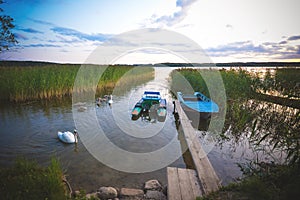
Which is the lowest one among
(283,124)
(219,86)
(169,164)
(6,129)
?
(169,164)

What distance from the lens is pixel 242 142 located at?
6.58 metres

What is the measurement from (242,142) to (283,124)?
158 cm

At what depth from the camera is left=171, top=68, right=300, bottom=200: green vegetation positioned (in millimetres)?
2694

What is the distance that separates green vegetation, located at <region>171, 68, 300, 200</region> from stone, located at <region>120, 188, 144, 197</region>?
1.67 metres

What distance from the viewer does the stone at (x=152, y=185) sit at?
4090 millimetres

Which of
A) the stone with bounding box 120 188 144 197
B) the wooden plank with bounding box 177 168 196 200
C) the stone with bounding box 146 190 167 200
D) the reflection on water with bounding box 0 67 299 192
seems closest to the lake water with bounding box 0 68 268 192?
the reflection on water with bounding box 0 67 299 192

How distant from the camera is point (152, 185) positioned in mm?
4176

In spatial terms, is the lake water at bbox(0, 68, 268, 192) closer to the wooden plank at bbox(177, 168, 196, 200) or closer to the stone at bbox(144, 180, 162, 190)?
the stone at bbox(144, 180, 162, 190)

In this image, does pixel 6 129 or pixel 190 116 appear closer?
pixel 6 129

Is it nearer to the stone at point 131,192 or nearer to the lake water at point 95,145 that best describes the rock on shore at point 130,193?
the stone at point 131,192

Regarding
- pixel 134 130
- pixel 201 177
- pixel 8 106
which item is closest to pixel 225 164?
pixel 201 177

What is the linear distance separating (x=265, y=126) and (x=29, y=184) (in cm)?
802

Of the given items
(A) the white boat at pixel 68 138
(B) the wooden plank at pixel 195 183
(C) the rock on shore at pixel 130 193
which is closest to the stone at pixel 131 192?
(C) the rock on shore at pixel 130 193

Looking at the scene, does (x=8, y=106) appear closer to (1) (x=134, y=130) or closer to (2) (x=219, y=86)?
(1) (x=134, y=130)
